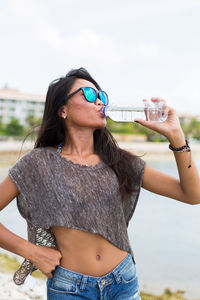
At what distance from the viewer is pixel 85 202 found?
1.96 m

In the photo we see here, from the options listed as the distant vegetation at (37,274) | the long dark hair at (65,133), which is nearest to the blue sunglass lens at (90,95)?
the long dark hair at (65,133)

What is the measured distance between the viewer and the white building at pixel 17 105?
79.9 metres

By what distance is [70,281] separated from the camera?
1.95m

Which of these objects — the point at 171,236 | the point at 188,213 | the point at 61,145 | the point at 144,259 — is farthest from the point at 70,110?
the point at 188,213

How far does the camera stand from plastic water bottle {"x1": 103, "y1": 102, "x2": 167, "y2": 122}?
195cm


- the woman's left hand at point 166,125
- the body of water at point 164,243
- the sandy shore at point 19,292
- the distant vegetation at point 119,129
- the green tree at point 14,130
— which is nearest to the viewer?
the woman's left hand at point 166,125

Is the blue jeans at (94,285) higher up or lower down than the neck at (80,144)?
lower down

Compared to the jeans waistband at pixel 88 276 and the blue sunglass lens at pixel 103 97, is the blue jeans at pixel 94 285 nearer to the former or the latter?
the jeans waistband at pixel 88 276

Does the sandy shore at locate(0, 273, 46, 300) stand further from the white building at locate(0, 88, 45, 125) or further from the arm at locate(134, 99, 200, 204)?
the white building at locate(0, 88, 45, 125)

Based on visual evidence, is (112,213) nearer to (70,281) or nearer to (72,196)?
(72,196)

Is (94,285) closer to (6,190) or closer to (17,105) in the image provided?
(6,190)

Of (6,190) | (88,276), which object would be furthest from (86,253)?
(6,190)

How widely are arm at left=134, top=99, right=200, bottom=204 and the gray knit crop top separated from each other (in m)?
0.08

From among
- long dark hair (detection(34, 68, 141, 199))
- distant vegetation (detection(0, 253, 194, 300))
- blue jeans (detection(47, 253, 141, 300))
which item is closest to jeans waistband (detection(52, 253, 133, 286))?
blue jeans (detection(47, 253, 141, 300))
